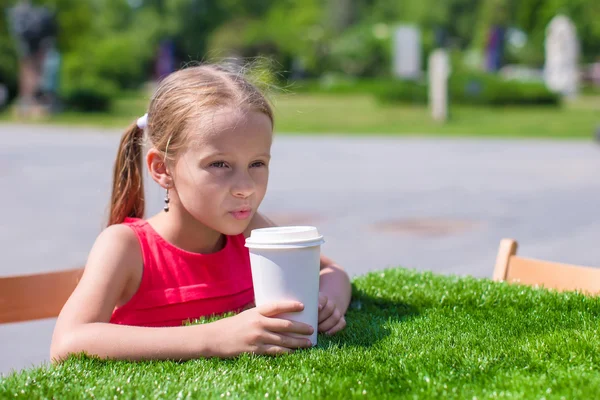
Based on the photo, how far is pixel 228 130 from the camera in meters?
2.20

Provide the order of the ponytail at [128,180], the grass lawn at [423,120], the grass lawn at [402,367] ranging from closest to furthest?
the grass lawn at [402,367]
the ponytail at [128,180]
the grass lawn at [423,120]

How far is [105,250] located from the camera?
87.8 inches

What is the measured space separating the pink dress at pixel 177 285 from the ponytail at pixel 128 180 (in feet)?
0.54

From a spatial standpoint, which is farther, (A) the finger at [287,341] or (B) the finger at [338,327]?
(B) the finger at [338,327]

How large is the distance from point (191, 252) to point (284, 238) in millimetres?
583

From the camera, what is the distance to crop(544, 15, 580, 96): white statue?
1277 inches

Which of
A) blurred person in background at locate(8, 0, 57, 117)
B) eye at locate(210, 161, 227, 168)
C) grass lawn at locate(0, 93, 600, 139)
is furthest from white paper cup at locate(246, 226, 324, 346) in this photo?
blurred person in background at locate(8, 0, 57, 117)

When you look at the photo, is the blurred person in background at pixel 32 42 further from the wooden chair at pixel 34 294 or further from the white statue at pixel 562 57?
the wooden chair at pixel 34 294

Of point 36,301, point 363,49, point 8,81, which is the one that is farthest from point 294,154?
point 363,49

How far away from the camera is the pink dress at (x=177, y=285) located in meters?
2.36

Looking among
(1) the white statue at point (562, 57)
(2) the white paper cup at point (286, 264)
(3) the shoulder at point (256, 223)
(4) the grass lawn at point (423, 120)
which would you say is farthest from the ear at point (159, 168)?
(1) the white statue at point (562, 57)

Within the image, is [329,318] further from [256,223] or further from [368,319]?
[256,223]

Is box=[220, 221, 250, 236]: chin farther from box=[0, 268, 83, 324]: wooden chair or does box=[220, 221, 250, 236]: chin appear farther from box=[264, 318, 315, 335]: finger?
box=[0, 268, 83, 324]: wooden chair

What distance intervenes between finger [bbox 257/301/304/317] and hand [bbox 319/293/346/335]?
9.5 inches
